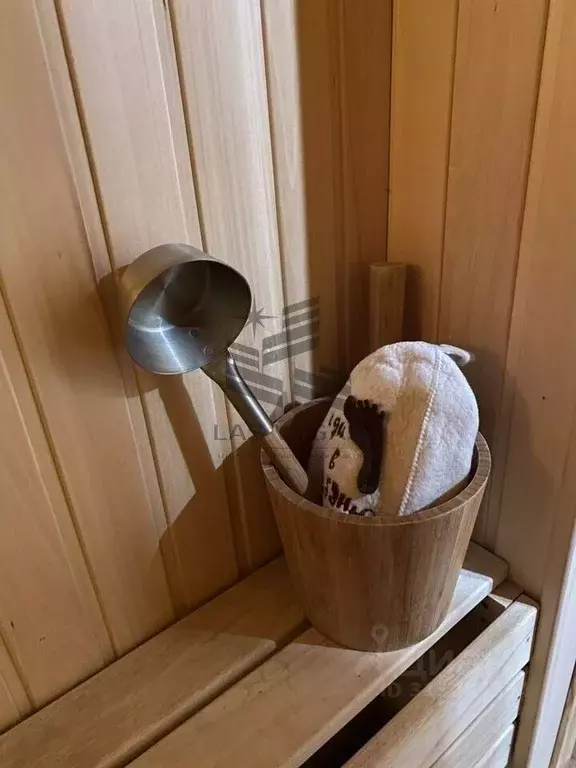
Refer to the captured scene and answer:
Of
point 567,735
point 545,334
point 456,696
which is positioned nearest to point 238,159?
point 545,334

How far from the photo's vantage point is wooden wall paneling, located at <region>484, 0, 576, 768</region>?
1.91ft

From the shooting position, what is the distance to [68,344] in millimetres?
572

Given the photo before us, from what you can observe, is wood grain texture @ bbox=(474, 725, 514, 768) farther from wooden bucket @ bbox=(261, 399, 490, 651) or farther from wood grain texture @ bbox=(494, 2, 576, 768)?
wooden bucket @ bbox=(261, 399, 490, 651)

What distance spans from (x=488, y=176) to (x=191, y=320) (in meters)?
0.35

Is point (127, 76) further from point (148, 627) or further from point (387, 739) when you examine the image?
point (387, 739)

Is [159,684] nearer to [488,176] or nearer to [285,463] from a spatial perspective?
[285,463]

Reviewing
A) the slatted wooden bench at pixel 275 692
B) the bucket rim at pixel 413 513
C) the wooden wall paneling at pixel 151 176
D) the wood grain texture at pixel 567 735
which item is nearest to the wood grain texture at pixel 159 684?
the slatted wooden bench at pixel 275 692

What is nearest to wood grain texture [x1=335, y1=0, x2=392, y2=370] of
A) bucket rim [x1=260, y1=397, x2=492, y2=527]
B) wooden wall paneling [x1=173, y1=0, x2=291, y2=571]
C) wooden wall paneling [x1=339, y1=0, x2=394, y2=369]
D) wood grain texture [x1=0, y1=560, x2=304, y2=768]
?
wooden wall paneling [x1=339, y1=0, x2=394, y2=369]

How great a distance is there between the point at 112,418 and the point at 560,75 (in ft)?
1.76

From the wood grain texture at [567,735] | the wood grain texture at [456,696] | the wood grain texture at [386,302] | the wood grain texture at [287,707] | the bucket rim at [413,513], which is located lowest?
the wood grain texture at [567,735]

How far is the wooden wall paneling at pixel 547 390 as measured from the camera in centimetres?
58

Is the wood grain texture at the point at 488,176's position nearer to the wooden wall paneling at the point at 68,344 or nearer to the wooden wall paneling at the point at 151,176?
the wooden wall paneling at the point at 151,176

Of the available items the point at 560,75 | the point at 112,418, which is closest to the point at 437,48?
the point at 560,75

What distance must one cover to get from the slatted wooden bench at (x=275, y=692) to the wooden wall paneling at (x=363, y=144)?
1.17ft
